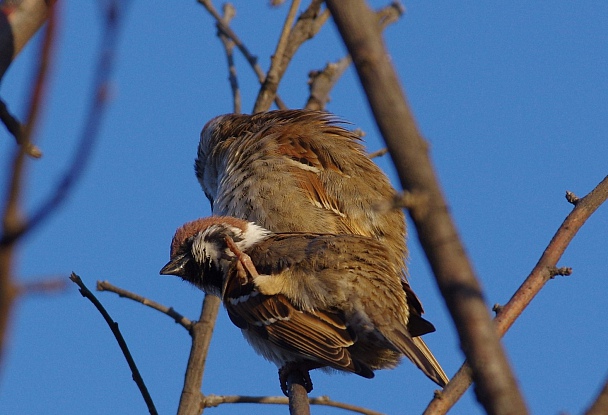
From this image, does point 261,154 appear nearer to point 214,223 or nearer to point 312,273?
point 214,223

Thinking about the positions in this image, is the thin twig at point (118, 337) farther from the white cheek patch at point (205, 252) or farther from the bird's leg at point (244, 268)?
the white cheek patch at point (205, 252)

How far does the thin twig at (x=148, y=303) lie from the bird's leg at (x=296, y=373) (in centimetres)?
85

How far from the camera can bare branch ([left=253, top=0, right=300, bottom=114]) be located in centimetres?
710

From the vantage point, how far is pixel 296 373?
5160 millimetres

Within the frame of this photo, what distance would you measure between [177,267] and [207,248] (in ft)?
0.85

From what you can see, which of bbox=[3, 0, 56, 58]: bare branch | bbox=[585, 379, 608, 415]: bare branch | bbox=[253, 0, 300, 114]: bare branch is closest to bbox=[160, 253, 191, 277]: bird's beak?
bbox=[253, 0, 300, 114]: bare branch

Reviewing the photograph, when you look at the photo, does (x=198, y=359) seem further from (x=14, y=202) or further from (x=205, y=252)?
(x=14, y=202)

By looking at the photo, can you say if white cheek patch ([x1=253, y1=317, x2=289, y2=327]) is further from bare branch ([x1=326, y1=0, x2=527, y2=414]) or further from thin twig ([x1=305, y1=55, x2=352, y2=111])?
bare branch ([x1=326, y1=0, x2=527, y2=414])

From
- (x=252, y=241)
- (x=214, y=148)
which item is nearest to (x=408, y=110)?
(x=252, y=241)

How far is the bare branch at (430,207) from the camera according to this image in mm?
1526

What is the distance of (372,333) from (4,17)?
10.6 feet

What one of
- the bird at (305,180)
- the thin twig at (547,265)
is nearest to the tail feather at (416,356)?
the thin twig at (547,265)

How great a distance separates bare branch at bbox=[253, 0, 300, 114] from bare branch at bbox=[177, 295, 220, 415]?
1.96 meters

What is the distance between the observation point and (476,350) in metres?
1.53
